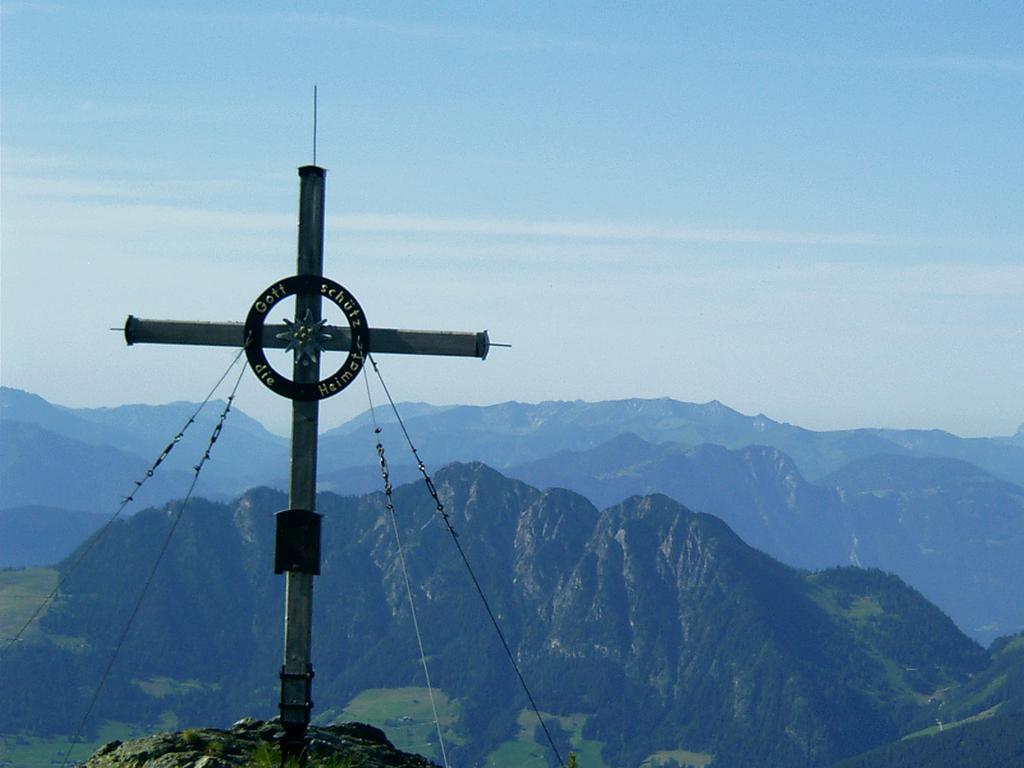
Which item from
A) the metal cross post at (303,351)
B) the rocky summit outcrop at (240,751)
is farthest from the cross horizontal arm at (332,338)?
the rocky summit outcrop at (240,751)

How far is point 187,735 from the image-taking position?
2814 cm

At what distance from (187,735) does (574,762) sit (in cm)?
811

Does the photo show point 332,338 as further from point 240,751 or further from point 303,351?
point 240,751

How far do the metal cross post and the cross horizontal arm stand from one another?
2 centimetres

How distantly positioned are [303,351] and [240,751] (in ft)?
26.1

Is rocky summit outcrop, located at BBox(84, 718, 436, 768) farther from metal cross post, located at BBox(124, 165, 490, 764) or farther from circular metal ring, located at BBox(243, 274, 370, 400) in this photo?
circular metal ring, located at BBox(243, 274, 370, 400)

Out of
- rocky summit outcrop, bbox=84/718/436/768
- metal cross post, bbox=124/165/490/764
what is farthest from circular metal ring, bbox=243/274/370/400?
rocky summit outcrop, bbox=84/718/436/768

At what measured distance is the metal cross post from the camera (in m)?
27.4

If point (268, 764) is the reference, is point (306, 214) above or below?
above

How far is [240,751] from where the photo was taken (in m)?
27.8

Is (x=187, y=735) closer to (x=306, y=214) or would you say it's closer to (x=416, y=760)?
(x=416, y=760)

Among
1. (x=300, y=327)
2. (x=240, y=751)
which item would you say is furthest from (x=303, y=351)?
(x=240, y=751)

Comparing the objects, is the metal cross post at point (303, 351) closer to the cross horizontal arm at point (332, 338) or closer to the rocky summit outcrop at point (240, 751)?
the cross horizontal arm at point (332, 338)

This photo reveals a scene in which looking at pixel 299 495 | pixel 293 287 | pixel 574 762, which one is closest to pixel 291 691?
pixel 299 495
